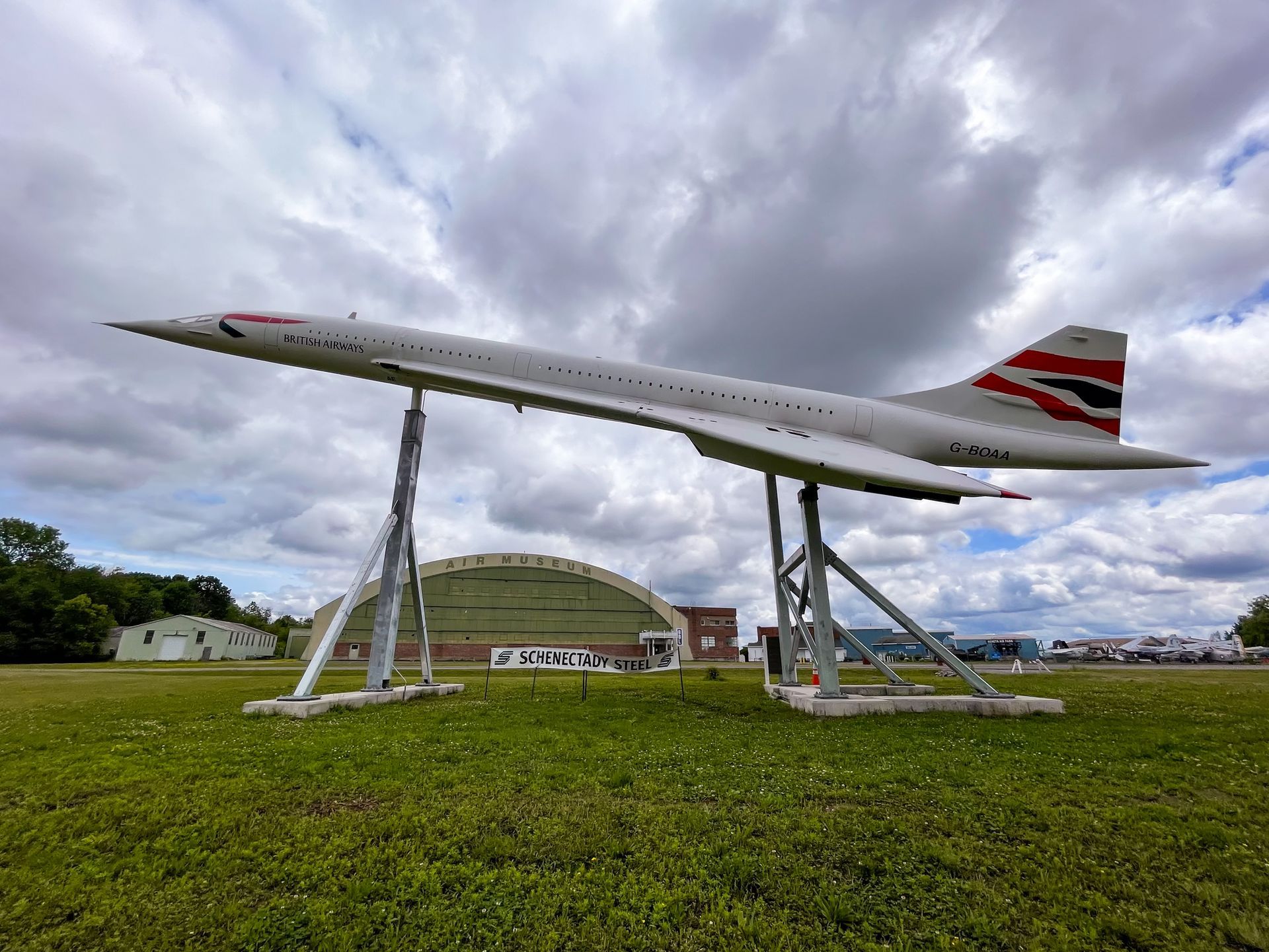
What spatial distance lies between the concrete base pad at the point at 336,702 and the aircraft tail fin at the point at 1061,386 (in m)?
14.8

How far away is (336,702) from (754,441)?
33.3 feet

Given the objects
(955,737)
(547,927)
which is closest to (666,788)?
(547,927)

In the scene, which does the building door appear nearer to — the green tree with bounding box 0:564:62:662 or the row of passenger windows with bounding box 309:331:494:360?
the green tree with bounding box 0:564:62:662

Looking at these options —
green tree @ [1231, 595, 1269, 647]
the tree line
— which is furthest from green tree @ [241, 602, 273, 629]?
green tree @ [1231, 595, 1269, 647]

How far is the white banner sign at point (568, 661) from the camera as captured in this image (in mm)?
12586

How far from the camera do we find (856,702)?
10.7 meters

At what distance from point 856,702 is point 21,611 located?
194 ft

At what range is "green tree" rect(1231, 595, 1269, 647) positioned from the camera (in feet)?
182

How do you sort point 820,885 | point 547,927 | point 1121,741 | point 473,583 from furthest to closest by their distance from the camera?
point 473,583 < point 1121,741 < point 820,885 < point 547,927

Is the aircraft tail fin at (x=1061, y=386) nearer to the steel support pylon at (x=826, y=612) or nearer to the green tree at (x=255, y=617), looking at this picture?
the steel support pylon at (x=826, y=612)

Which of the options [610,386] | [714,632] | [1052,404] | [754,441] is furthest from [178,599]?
[1052,404]

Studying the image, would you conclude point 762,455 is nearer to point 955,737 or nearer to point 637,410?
point 637,410

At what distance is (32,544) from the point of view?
5888 centimetres

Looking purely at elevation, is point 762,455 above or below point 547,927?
above
